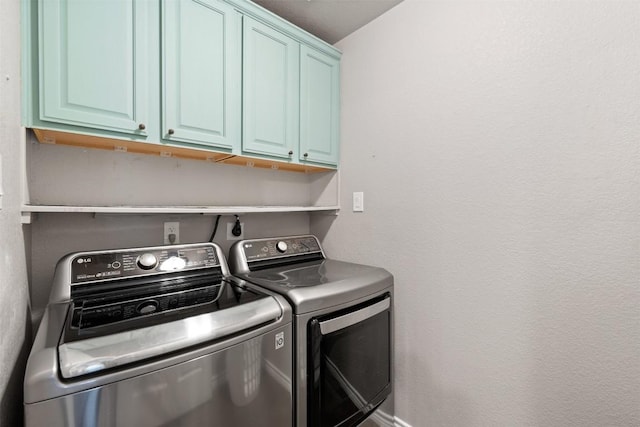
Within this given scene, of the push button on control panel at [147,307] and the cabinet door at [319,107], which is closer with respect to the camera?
the push button on control panel at [147,307]

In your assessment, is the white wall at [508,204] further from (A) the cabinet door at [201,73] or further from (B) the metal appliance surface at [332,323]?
(A) the cabinet door at [201,73]

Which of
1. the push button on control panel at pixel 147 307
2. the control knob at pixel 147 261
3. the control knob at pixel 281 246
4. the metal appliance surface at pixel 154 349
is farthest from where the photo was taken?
the control knob at pixel 281 246

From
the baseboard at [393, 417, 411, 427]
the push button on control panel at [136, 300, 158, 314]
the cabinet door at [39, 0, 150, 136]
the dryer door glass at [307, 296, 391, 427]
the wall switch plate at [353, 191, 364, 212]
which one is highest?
the cabinet door at [39, 0, 150, 136]

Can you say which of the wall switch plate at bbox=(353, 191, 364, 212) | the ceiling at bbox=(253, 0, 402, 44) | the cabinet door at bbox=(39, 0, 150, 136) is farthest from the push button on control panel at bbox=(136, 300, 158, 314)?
the ceiling at bbox=(253, 0, 402, 44)

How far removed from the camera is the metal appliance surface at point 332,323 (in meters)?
1.11

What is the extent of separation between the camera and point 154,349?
74 centimetres

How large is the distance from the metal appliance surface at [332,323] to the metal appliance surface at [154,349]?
0.26 ft

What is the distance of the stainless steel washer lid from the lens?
1.13 meters

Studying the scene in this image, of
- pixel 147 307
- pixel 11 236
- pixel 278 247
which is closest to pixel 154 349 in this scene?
pixel 147 307

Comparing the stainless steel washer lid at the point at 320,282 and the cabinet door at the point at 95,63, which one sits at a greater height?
the cabinet door at the point at 95,63

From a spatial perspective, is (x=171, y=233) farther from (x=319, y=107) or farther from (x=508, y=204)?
(x=508, y=204)

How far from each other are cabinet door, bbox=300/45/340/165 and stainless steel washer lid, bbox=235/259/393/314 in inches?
27.8

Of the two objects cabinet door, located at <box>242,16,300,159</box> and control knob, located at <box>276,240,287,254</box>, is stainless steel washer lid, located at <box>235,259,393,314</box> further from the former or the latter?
cabinet door, located at <box>242,16,300,159</box>

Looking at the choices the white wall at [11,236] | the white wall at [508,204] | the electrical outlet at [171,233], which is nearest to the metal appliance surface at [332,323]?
the white wall at [508,204]
